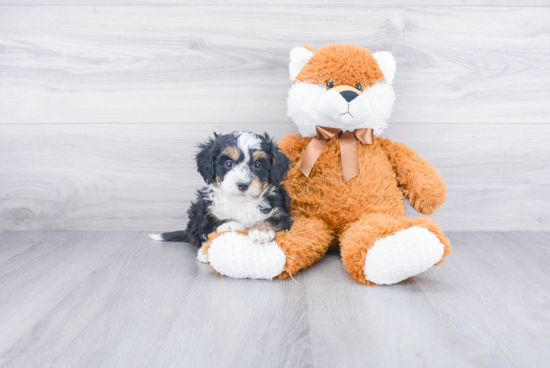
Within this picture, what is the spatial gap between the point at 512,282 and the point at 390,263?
0.46 m

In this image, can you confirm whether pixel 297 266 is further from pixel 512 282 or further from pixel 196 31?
pixel 196 31

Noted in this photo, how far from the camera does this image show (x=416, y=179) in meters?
1.59

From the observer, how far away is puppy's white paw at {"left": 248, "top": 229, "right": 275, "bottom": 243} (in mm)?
1400

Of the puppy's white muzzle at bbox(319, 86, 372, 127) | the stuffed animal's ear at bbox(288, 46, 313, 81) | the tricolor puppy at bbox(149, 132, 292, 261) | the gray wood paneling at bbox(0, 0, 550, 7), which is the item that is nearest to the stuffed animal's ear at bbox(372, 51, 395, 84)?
the puppy's white muzzle at bbox(319, 86, 372, 127)

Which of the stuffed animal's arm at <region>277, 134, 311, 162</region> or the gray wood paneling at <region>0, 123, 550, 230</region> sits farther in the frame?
the gray wood paneling at <region>0, 123, 550, 230</region>

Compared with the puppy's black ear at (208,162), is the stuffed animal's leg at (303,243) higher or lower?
lower

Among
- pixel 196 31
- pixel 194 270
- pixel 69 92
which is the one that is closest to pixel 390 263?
pixel 194 270

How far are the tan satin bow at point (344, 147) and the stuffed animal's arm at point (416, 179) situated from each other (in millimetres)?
131

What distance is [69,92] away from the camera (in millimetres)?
1903

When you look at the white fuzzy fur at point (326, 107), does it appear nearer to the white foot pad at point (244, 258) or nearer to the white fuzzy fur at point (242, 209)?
the white fuzzy fur at point (242, 209)

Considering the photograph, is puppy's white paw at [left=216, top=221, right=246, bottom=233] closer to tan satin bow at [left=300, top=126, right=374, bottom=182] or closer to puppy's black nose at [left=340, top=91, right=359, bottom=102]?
tan satin bow at [left=300, top=126, right=374, bottom=182]

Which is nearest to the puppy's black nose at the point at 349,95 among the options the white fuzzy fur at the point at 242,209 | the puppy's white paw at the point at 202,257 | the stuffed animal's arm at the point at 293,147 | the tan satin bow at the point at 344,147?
the tan satin bow at the point at 344,147

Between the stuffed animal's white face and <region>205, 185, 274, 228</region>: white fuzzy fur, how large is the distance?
0.35m

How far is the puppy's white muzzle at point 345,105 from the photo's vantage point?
1498 mm
